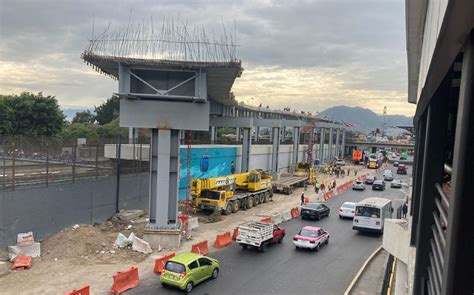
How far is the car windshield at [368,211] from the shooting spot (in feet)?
86.3

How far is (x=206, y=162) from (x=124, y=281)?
23.4 metres

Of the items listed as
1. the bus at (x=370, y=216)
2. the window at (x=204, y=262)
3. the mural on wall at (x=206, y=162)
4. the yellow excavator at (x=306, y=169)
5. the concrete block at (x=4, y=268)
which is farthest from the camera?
the yellow excavator at (x=306, y=169)

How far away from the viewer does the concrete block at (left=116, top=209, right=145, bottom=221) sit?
90.1 feet

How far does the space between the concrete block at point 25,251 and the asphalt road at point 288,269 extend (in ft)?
20.0

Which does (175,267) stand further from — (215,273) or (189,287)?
(215,273)

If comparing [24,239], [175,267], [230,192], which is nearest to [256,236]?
[175,267]

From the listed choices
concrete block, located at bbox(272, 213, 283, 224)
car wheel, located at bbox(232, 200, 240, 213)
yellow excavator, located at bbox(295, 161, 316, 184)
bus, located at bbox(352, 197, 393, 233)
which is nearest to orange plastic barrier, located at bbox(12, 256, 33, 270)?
concrete block, located at bbox(272, 213, 283, 224)

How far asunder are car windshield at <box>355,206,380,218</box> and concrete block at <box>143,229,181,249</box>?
1225cm

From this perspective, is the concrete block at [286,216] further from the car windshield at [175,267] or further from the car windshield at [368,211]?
the car windshield at [175,267]

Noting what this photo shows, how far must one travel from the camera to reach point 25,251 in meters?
19.1

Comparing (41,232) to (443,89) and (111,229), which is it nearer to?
(111,229)

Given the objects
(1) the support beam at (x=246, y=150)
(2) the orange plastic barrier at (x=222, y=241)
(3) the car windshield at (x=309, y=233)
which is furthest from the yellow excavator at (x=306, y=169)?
(2) the orange plastic barrier at (x=222, y=241)

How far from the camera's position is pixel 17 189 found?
20.2m

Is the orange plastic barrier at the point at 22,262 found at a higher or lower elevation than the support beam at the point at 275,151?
lower
